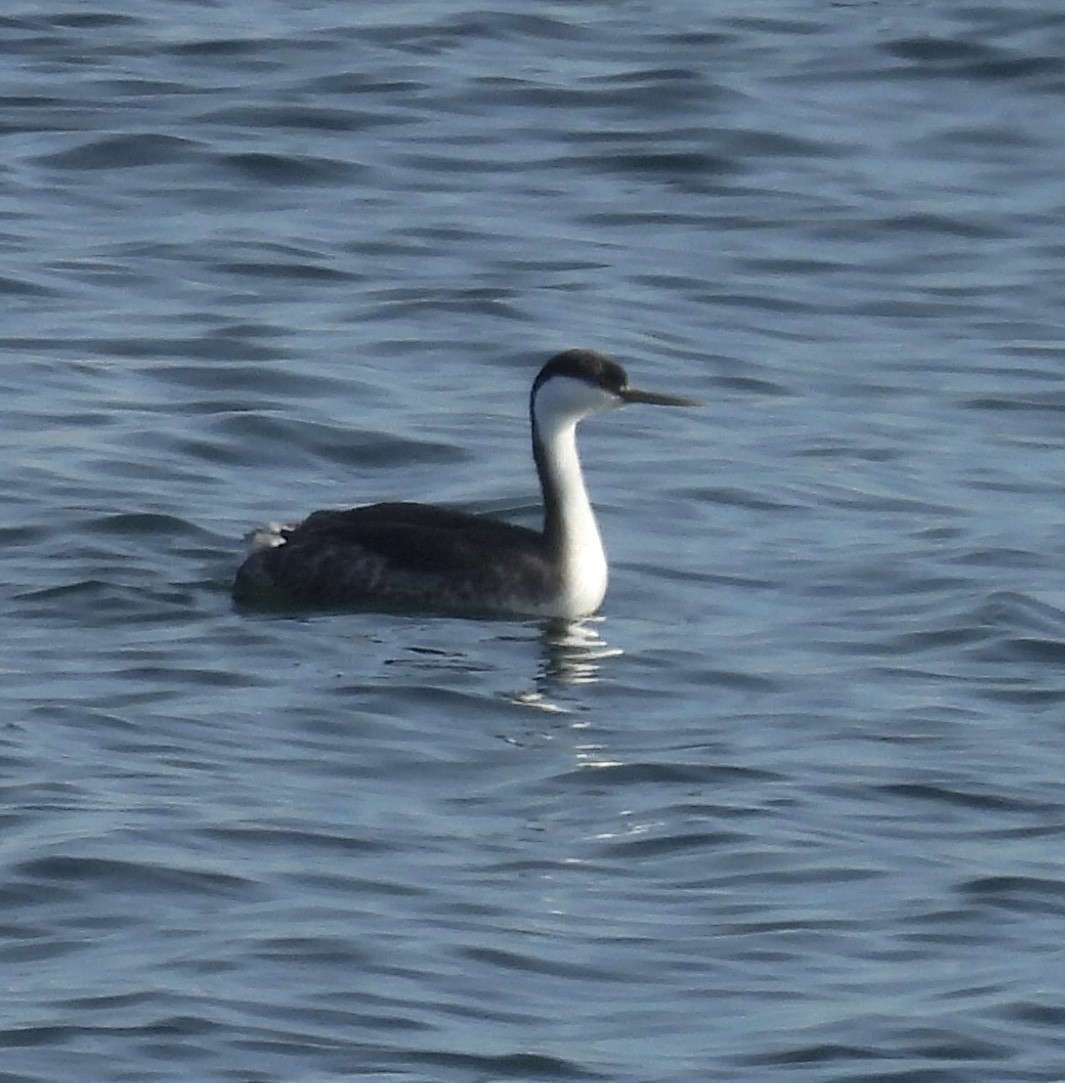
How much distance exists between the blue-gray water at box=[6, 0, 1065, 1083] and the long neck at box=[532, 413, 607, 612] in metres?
0.17

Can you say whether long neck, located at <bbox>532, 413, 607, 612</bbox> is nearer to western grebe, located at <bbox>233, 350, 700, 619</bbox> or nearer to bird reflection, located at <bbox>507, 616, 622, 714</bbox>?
western grebe, located at <bbox>233, 350, 700, 619</bbox>

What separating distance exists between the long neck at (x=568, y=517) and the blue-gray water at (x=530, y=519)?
17 cm

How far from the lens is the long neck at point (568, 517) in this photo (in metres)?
13.6

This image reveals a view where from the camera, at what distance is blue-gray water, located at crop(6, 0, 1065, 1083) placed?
30.7ft

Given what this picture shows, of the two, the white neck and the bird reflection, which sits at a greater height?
the white neck

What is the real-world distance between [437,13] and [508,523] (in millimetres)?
10544

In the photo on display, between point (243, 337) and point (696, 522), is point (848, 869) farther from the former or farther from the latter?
point (243, 337)

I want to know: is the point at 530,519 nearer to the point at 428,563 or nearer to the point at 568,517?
the point at 568,517

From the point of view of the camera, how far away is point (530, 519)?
1536 centimetres

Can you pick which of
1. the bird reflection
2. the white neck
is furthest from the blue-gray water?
the white neck

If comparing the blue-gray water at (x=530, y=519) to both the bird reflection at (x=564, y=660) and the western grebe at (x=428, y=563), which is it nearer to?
the bird reflection at (x=564, y=660)

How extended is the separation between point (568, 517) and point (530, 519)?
1.47 m

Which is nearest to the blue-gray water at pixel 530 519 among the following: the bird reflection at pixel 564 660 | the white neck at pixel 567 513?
the bird reflection at pixel 564 660

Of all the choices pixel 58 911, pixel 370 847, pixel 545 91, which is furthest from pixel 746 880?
pixel 545 91
